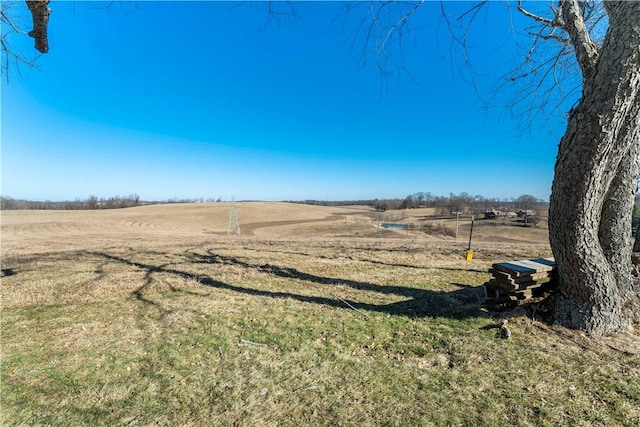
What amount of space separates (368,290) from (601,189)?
436cm

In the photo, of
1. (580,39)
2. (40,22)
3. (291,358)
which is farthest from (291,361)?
(580,39)

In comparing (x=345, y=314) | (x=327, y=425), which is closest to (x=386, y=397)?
(x=327, y=425)

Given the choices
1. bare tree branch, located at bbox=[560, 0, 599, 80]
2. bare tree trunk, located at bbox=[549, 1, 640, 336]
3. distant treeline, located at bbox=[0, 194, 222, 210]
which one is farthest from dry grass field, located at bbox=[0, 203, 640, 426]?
distant treeline, located at bbox=[0, 194, 222, 210]

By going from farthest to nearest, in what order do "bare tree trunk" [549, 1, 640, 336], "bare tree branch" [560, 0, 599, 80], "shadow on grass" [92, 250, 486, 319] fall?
"shadow on grass" [92, 250, 486, 319] → "bare tree branch" [560, 0, 599, 80] → "bare tree trunk" [549, 1, 640, 336]

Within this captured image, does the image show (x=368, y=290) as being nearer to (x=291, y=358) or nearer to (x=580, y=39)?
(x=291, y=358)

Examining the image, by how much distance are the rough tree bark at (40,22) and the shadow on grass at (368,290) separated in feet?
14.8

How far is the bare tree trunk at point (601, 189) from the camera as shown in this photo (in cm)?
312

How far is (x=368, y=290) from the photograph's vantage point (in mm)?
6316

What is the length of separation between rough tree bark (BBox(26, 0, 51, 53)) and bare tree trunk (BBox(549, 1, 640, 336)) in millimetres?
7019

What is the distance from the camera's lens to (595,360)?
3.27 meters

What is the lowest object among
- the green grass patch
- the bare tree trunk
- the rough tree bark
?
the green grass patch

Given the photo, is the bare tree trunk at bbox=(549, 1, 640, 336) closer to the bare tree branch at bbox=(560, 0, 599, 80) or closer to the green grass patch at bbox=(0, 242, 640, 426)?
the bare tree branch at bbox=(560, 0, 599, 80)

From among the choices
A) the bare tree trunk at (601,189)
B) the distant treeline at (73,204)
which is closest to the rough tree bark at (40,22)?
the bare tree trunk at (601,189)

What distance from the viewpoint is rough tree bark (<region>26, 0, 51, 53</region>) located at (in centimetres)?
339
